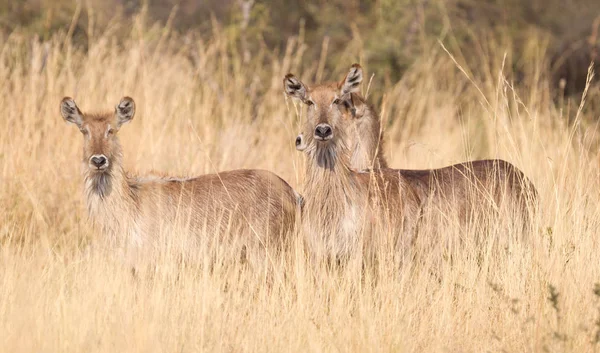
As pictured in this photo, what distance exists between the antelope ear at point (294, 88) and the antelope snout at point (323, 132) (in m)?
0.48

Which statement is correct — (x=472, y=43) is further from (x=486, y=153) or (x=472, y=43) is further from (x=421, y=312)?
(x=421, y=312)

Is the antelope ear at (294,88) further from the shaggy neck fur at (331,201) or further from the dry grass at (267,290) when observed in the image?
the dry grass at (267,290)

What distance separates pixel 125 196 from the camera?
7086 millimetres

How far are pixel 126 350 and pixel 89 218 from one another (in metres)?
2.55

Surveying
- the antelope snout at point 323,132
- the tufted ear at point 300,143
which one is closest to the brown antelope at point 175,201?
the tufted ear at point 300,143

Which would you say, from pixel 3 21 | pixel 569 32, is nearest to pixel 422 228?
pixel 3 21

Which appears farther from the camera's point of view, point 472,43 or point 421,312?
point 472,43

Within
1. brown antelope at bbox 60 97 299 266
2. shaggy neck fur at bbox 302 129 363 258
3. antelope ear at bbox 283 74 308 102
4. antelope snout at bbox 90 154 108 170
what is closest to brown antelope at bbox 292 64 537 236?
antelope ear at bbox 283 74 308 102

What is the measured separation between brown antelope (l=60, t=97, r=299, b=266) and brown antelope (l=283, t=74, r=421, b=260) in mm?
359

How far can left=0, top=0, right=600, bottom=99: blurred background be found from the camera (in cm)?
1299

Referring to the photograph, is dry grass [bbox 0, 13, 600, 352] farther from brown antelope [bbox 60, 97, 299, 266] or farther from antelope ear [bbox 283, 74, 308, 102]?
antelope ear [bbox 283, 74, 308, 102]

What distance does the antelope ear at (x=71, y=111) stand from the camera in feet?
23.9

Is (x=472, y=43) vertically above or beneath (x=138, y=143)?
above

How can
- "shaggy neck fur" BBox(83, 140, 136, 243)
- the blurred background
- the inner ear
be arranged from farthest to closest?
the blurred background
the inner ear
"shaggy neck fur" BBox(83, 140, 136, 243)
